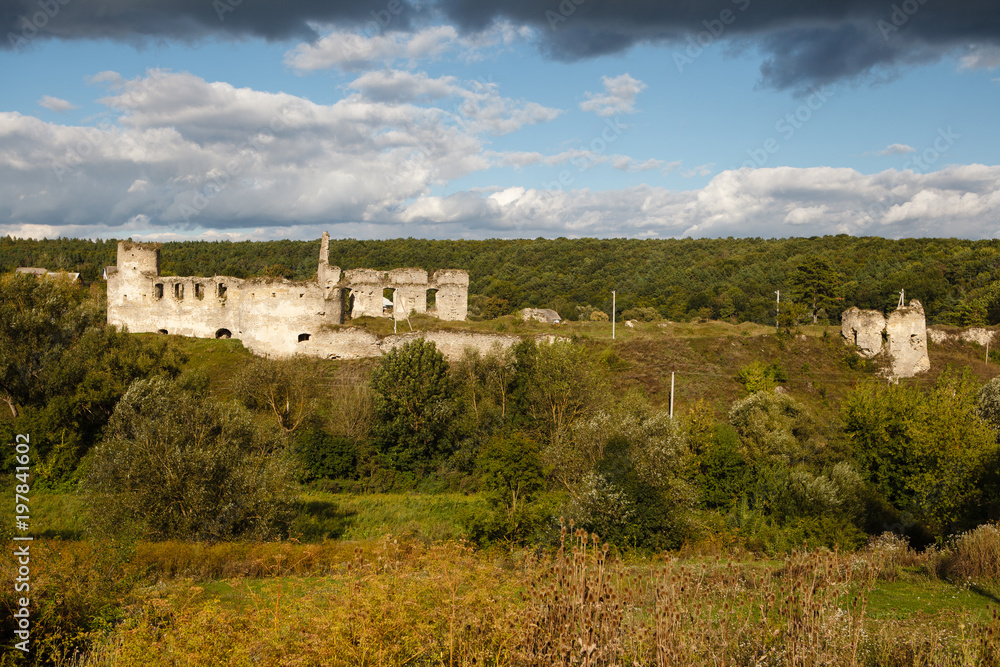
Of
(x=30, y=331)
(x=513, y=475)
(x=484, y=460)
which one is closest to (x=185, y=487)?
(x=513, y=475)

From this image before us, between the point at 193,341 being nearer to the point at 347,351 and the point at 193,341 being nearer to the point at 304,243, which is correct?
the point at 347,351

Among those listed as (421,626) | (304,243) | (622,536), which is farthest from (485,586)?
(304,243)

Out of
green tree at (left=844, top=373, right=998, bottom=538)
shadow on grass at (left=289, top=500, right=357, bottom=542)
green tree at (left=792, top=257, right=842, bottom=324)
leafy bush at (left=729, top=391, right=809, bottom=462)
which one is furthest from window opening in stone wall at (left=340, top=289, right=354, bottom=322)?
green tree at (left=792, top=257, right=842, bottom=324)

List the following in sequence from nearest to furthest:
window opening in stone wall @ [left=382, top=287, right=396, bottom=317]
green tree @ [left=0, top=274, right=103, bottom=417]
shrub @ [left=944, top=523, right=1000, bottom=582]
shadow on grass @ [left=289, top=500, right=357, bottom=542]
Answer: shrub @ [left=944, top=523, right=1000, bottom=582] < shadow on grass @ [left=289, top=500, right=357, bottom=542] < green tree @ [left=0, top=274, right=103, bottom=417] < window opening in stone wall @ [left=382, top=287, right=396, bottom=317]

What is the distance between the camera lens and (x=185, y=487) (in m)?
15.0

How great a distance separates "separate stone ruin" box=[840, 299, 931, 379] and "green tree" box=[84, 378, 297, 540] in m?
29.2

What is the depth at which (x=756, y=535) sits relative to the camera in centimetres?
1881

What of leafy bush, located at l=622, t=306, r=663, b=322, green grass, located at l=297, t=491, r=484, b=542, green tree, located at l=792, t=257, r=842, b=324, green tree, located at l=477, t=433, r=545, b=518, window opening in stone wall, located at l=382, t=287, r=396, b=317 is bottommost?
green grass, located at l=297, t=491, r=484, b=542

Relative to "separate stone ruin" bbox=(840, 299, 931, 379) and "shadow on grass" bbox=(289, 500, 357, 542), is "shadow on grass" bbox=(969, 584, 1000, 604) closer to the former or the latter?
"shadow on grass" bbox=(289, 500, 357, 542)

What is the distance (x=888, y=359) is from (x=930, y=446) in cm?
1693

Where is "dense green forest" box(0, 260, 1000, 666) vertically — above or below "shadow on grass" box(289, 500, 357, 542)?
above

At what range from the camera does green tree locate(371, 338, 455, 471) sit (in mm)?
27078

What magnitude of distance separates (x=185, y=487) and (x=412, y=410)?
42.6 ft

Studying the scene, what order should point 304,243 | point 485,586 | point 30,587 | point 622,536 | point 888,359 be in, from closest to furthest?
point 485,586, point 30,587, point 622,536, point 888,359, point 304,243
